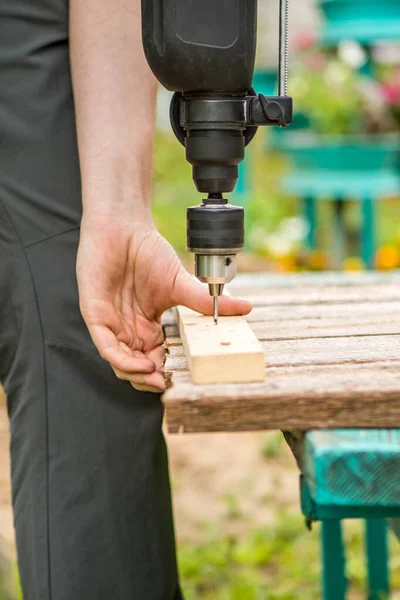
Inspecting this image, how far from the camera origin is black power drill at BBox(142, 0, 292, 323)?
1009mm

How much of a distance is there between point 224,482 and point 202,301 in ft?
5.64

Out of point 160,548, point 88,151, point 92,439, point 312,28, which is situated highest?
point 312,28

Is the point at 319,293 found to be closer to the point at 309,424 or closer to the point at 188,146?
the point at 188,146

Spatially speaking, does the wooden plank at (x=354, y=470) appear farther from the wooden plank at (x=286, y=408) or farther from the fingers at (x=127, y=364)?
the fingers at (x=127, y=364)

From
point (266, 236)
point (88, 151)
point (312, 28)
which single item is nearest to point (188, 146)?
point (88, 151)

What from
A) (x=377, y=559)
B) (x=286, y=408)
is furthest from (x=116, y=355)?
(x=377, y=559)

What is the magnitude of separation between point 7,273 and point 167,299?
23 cm

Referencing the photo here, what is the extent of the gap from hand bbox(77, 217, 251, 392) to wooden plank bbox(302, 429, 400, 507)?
366 mm

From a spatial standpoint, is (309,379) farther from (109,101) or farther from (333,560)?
(333,560)

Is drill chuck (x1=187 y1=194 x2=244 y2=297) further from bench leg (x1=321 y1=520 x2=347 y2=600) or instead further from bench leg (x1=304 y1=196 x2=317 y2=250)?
bench leg (x1=304 y1=196 x2=317 y2=250)

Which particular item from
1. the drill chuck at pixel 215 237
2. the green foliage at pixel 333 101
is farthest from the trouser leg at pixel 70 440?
the green foliage at pixel 333 101

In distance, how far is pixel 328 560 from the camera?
1.78 m

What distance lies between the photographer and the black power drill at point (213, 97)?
3.31ft

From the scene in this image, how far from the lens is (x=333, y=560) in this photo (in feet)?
5.82
